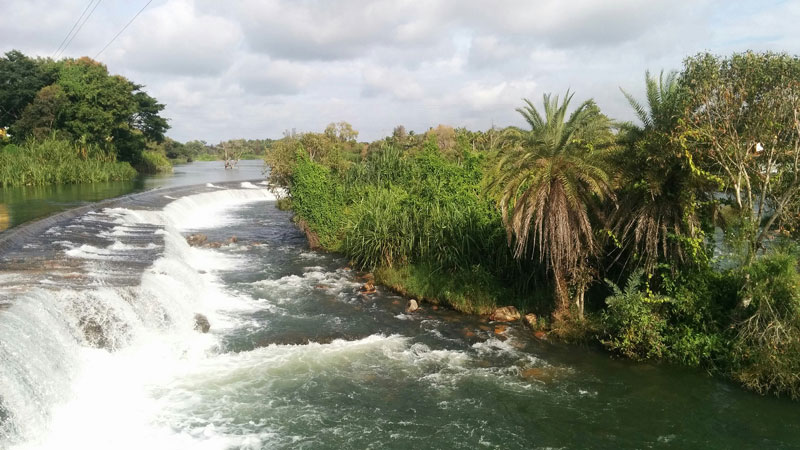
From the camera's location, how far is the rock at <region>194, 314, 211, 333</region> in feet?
38.0

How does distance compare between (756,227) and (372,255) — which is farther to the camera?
(372,255)

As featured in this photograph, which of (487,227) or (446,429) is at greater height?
(487,227)

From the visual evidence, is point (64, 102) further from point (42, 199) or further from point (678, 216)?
point (678, 216)

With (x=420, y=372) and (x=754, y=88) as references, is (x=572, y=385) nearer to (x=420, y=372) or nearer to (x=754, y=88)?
(x=420, y=372)

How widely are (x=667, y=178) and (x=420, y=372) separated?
19.1ft

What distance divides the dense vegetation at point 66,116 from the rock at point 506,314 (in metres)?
37.6

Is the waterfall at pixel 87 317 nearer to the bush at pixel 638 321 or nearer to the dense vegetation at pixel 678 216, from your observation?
the dense vegetation at pixel 678 216

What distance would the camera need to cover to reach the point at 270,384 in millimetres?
9172

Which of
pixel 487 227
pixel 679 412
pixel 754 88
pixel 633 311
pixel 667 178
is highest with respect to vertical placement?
pixel 754 88

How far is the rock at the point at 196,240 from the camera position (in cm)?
2109

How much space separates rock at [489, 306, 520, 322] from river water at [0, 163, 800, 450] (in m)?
0.39

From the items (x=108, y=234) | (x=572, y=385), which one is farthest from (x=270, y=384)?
(x=108, y=234)

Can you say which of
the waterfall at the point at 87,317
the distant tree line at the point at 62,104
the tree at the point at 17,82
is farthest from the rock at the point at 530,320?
the tree at the point at 17,82

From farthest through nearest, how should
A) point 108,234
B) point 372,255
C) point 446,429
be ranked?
1. point 108,234
2. point 372,255
3. point 446,429
